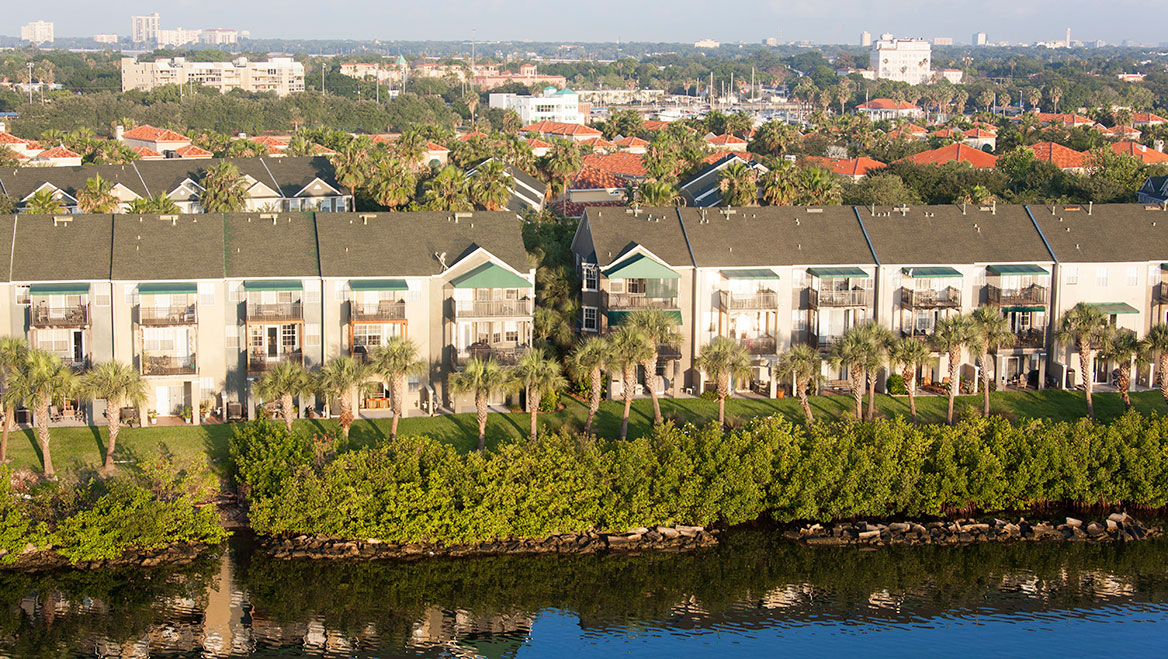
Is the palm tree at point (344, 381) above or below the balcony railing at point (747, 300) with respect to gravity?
below

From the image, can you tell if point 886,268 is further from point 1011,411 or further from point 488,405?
point 488,405

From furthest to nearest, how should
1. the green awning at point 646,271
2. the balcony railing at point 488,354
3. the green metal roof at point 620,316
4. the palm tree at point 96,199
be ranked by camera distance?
the palm tree at point 96,199 → the green awning at point 646,271 → the green metal roof at point 620,316 → the balcony railing at point 488,354

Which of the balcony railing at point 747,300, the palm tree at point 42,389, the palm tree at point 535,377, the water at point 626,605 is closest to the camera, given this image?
the water at point 626,605

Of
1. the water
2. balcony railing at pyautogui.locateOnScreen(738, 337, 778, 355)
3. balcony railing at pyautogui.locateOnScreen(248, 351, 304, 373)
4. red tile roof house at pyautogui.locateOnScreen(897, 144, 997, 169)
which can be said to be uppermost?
red tile roof house at pyautogui.locateOnScreen(897, 144, 997, 169)

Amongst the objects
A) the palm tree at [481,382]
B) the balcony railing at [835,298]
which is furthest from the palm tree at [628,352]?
the balcony railing at [835,298]

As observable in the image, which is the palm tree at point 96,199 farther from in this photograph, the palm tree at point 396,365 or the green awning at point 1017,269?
the green awning at point 1017,269

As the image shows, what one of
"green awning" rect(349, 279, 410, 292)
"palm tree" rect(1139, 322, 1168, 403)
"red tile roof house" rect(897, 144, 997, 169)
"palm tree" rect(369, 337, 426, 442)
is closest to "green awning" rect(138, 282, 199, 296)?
"green awning" rect(349, 279, 410, 292)

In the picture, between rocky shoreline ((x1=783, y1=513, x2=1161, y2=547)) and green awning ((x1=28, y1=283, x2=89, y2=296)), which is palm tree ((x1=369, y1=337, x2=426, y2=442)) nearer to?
green awning ((x1=28, y1=283, x2=89, y2=296))
